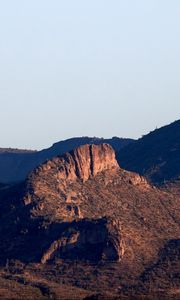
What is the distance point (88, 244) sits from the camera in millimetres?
194125

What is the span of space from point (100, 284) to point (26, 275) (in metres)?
7.98

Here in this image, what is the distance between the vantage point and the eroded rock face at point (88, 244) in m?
193

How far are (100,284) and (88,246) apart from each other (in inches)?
317

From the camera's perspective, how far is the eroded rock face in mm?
193000

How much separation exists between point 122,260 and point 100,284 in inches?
289

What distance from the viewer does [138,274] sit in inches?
7510

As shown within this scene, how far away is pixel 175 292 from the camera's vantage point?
181 metres

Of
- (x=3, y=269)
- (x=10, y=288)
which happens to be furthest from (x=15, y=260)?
(x=10, y=288)

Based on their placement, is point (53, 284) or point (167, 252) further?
point (167, 252)

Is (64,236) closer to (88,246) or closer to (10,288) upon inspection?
(88,246)

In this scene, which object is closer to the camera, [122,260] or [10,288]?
[10,288]

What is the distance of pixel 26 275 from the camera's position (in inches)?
7431

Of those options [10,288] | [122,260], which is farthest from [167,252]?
[10,288]

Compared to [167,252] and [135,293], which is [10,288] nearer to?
[135,293]
